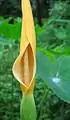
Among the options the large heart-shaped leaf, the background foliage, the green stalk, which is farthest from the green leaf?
the green stalk

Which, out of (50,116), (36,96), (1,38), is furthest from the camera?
(1,38)

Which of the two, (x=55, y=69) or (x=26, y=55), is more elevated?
(x=26, y=55)

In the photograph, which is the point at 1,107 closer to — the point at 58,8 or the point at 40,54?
the point at 40,54

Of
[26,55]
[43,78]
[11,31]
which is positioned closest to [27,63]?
[26,55]

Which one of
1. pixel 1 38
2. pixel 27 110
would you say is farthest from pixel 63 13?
pixel 27 110

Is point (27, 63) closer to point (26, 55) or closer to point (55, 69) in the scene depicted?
point (26, 55)

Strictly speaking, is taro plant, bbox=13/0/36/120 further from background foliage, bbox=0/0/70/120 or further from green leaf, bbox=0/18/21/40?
green leaf, bbox=0/18/21/40
